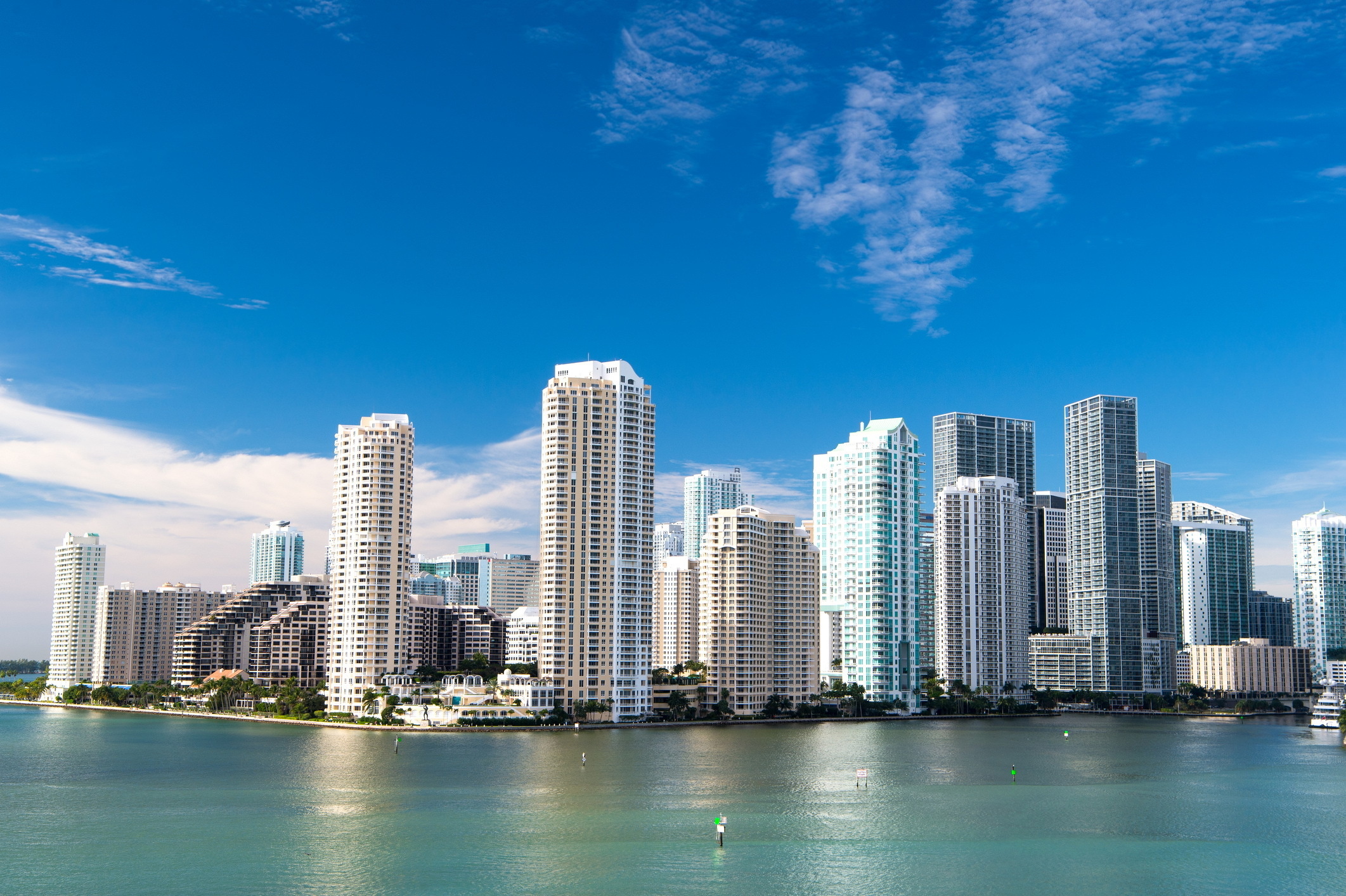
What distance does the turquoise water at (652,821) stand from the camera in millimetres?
69500

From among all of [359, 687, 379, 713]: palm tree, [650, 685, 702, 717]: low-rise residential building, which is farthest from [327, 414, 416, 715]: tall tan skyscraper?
[650, 685, 702, 717]: low-rise residential building

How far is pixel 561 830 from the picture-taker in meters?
82.9

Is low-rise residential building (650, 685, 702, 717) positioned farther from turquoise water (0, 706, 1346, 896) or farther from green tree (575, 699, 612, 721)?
turquoise water (0, 706, 1346, 896)

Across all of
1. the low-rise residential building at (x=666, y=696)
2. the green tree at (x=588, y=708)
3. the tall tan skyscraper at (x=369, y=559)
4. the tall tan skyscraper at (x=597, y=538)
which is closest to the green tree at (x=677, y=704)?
the low-rise residential building at (x=666, y=696)

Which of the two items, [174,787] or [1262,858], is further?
[174,787]

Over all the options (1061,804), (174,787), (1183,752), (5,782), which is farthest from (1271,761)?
(5,782)

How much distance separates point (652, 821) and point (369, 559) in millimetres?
112754

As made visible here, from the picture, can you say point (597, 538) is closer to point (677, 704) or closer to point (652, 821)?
point (677, 704)

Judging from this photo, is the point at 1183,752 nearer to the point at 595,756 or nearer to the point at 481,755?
the point at 595,756

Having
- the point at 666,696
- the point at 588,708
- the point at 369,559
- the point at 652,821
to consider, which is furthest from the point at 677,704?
the point at 652,821

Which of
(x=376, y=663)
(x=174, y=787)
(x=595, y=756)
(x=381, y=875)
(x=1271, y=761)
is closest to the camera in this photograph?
(x=381, y=875)

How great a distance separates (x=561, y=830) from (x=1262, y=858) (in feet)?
141

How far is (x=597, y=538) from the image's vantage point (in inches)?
7210

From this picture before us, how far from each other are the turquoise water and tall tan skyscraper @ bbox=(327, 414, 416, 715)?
39.9m
